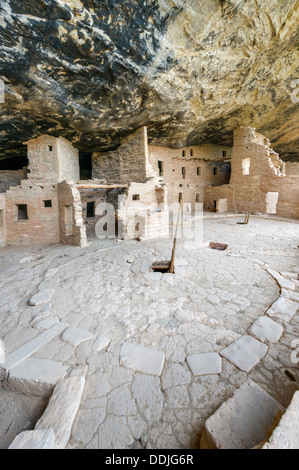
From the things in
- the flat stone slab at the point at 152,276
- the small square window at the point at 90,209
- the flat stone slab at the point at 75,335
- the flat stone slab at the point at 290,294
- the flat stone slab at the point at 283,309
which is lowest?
the flat stone slab at the point at 75,335

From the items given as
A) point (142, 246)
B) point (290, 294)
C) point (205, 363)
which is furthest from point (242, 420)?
point (142, 246)

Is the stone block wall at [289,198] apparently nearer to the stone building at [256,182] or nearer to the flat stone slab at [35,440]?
the stone building at [256,182]

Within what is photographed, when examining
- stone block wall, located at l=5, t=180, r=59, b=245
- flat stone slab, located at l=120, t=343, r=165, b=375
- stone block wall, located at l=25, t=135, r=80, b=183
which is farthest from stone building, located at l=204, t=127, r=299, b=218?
flat stone slab, located at l=120, t=343, r=165, b=375

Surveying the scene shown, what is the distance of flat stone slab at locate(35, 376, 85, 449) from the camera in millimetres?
1550

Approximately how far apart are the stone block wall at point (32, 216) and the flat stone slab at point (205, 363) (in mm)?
9890

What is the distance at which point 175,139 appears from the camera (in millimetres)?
14867

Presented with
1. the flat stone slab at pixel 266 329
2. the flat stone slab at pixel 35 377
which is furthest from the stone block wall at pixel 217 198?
the flat stone slab at pixel 35 377

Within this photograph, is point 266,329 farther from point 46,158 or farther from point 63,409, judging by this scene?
point 46,158

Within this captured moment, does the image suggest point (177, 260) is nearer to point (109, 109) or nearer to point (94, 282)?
point (94, 282)

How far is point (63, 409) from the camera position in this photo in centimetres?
171

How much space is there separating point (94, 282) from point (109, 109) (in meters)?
9.34

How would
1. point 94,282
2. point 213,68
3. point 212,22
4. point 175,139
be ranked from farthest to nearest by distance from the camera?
point 175,139, point 213,68, point 212,22, point 94,282

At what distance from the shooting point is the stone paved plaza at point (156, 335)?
170cm
